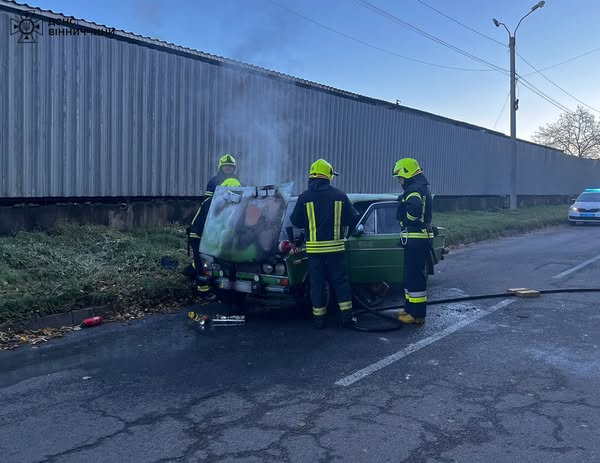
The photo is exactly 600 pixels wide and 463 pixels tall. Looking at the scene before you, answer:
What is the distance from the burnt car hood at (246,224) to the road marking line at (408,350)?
184 centimetres

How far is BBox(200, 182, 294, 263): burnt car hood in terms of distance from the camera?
6539mm

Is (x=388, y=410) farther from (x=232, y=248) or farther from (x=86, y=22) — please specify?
(x=86, y=22)

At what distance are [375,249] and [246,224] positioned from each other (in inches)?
68.5

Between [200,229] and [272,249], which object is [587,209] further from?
[272,249]

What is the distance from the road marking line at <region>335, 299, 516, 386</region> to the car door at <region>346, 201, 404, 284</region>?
1.13m

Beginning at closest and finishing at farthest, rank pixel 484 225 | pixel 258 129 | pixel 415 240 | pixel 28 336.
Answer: pixel 28 336
pixel 415 240
pixel 258 129
pixel 484 225

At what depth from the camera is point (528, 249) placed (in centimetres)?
1484

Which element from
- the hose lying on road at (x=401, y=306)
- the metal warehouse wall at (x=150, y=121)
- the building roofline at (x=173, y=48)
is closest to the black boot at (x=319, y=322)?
the hose lying on road at (x=401, y=306)

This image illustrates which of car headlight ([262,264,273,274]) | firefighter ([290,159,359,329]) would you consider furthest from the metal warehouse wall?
firefighter ([290,159,359,329])

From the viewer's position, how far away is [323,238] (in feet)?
21.1

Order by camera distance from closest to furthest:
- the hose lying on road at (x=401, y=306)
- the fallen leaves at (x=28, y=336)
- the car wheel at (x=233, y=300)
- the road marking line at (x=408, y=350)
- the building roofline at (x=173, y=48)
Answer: the road marking line at (x=408, y=350), the fallen leaves at (x=28, y=336), the hose lying on road at (x=401, y=306), the car wheel at (x=233, y=300), the building roofline at (x=173, y=48)

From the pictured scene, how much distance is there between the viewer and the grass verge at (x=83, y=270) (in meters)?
6.68

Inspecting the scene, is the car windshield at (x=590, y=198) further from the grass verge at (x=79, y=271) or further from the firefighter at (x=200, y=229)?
the firefighter at (x=200, y=229)

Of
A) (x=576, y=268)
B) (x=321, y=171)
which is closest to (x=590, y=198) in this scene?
(x=576, y=268)
